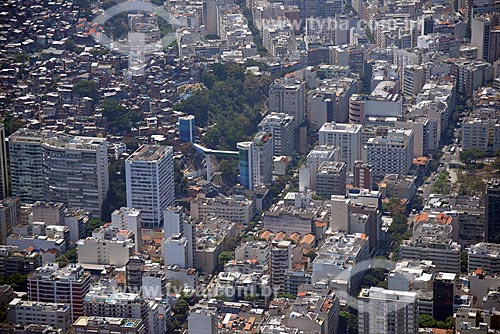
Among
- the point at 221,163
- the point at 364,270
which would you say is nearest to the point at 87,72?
the point at 221,163

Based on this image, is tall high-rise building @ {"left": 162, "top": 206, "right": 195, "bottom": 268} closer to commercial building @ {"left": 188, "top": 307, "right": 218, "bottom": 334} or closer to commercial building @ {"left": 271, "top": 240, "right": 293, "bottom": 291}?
commercial building @ {"left": 271, "top": 240, "right": 293, "bottom": 291}

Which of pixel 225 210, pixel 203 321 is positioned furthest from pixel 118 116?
pixel 203 321

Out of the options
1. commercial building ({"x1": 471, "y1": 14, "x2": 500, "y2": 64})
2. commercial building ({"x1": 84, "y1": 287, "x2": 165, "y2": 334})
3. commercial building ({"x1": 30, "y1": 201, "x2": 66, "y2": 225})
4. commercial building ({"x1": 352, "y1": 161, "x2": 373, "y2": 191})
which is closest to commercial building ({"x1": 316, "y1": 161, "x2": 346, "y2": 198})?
commercial building ({"x1": 352, "y1": 161, "x2": 373, "y2": 191})

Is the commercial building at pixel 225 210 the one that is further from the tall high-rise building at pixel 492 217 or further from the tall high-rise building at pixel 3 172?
the tall high-rise building at pixel 492 217

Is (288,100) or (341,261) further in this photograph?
(288,100)

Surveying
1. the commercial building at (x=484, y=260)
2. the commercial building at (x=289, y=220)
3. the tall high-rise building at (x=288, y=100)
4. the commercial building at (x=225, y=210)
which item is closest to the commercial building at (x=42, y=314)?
the commercial building at (x=289, y=220)

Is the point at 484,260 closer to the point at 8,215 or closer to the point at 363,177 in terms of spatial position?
the point at 363,177
